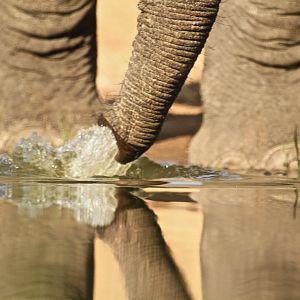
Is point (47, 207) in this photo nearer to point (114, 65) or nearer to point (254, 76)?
point (254, 76)

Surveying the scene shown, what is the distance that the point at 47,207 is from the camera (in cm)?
286

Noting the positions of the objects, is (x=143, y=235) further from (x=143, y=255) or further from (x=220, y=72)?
(x=220, y=72)

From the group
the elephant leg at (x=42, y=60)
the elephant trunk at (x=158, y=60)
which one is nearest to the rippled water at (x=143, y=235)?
the elephant trunk at (x=158, y=60)

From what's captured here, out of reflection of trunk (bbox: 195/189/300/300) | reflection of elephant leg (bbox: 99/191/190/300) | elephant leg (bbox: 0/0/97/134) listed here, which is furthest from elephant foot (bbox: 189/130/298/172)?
reflection of elephant leg (bbox: 99/191/190/300)

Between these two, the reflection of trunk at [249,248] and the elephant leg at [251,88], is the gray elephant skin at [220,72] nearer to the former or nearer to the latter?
the elephant leg at [251,88]

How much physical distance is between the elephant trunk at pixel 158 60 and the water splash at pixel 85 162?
179mm

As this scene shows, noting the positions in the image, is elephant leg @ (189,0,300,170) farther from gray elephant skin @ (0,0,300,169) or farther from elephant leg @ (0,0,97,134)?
elephant leg @ (0,0,97,134)

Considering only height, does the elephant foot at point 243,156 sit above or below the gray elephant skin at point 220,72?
below

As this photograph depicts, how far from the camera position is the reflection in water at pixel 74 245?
6.29ft

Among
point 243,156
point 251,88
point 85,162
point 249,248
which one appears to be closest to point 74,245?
point 249,248

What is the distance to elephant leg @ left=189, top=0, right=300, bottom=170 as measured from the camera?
15.3 feet

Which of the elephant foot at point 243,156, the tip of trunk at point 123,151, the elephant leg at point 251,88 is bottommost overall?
the tip of trunk at point 123,151

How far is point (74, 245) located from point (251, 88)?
2716 millimetres

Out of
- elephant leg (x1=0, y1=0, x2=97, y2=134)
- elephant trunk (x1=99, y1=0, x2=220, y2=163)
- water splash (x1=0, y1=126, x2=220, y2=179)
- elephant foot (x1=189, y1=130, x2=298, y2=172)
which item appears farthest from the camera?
elephant leg (x1=0, y1=0, x2=97, y2=134)
